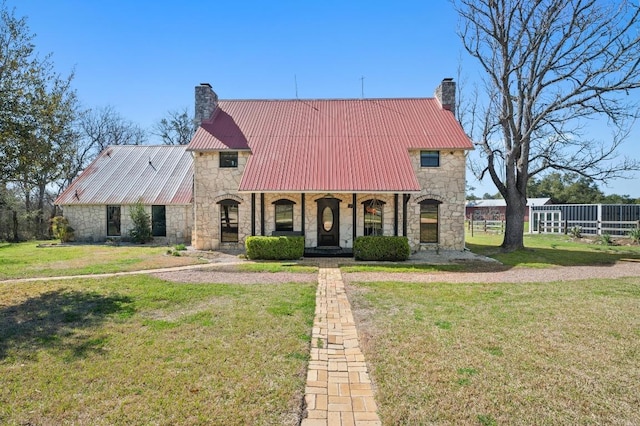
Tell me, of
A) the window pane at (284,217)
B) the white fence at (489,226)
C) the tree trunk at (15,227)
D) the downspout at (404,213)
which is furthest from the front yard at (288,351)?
the white fence at (489,226)

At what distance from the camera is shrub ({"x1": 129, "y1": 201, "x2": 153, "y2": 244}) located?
18828mm

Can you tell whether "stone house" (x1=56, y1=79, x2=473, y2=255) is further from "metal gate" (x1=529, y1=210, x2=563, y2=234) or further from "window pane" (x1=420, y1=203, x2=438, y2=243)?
"metal gate" (x1=529, y1=210, x2=563, y2=234)

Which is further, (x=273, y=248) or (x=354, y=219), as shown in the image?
(x=354, y=219)

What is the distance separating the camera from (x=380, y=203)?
49.9ft

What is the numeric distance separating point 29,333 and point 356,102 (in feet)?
56.8

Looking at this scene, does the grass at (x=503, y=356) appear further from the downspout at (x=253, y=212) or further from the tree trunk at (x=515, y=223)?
the tree trunk at (x=515, y=223)

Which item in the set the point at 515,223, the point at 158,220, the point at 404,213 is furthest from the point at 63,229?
the point at 515,223

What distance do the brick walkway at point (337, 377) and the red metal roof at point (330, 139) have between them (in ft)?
26.9

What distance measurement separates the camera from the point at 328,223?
1548cm

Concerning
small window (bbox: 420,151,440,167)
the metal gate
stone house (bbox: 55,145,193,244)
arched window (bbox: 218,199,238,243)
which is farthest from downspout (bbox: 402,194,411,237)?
the metal gate

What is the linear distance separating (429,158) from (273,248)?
8.22 meters

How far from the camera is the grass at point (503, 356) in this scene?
3670 mm

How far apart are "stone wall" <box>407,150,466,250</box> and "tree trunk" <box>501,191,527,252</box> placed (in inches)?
108

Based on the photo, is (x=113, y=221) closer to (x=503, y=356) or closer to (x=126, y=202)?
(x=126, y=202)
